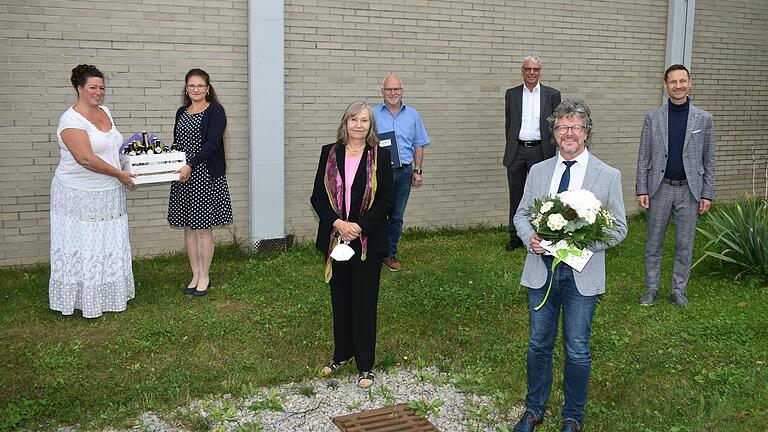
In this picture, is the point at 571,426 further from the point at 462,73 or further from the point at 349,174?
the point at 462,73

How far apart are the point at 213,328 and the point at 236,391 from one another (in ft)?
4.32

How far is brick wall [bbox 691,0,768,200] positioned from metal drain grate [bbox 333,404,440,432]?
367 inches

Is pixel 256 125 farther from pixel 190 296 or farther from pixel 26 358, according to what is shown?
pixel 26 358

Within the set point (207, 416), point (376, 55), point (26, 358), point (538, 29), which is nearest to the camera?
point (207, 416)

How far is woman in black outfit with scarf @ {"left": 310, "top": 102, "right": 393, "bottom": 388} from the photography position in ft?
17.6

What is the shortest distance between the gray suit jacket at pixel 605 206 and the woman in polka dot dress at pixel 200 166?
3.54 metres

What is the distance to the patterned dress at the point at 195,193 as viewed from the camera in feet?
23.8

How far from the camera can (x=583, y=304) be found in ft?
14.7

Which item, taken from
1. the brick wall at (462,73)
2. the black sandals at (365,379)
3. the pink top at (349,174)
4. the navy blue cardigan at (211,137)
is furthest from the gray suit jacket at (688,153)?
the navy blue cardigan at (211,137)

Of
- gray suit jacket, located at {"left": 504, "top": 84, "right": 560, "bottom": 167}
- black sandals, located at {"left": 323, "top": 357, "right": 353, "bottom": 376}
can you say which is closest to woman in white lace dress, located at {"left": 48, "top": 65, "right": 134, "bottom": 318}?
black sandals, located at {"left": 323, "top": 357, "right": 353, "bottom": 376}

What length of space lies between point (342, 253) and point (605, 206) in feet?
5.74

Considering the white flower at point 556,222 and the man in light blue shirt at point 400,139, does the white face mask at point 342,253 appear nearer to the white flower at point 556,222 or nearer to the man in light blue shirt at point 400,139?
the white flower at point 556,222

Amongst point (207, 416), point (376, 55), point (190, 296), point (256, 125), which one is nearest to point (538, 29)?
point (376, 55)

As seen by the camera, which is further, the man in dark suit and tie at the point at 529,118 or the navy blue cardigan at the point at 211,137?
the man in dark suit and tie at the point at 529,118
